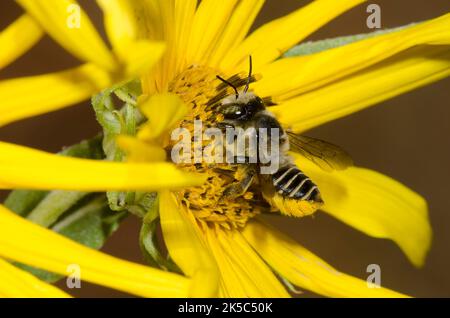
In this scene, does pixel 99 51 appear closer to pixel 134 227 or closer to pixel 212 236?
pixel 212 236

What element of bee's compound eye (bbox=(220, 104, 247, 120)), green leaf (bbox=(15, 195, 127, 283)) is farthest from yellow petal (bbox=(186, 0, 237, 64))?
green leaf (bbox=(15, 195, 127, 283))

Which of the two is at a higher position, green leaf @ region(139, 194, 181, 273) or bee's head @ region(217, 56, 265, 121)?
bee's head @ region(217, 56, 265, 121)

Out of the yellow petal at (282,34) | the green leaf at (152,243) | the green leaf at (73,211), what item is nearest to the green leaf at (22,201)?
the green leaf at (73,211)

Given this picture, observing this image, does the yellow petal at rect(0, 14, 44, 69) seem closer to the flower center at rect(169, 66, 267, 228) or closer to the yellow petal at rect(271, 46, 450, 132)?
the flower center at rect(169, 66, 267, 228)

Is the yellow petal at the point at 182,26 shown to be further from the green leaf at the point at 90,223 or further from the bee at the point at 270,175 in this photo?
the green leaf at the point at 90,223

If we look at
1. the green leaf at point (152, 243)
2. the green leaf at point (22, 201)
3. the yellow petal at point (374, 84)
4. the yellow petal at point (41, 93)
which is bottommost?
the green leaf at point (152, 243)

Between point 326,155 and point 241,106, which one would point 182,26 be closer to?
point 241,106
